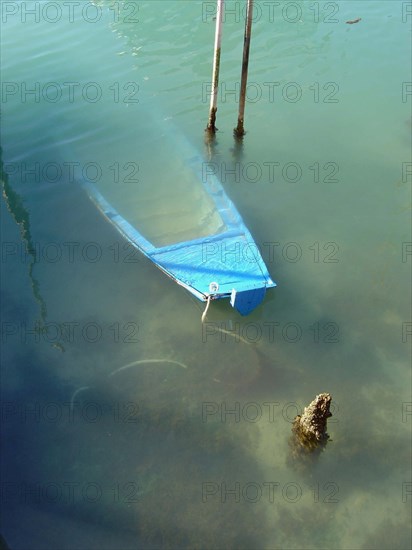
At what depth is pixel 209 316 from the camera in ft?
36.7

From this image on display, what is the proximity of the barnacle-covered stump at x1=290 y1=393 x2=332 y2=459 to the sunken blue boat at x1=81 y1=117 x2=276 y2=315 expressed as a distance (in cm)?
239

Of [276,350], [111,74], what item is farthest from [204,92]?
[276,350]

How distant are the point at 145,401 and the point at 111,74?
11.6m

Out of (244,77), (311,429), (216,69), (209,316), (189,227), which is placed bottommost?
(311,429)

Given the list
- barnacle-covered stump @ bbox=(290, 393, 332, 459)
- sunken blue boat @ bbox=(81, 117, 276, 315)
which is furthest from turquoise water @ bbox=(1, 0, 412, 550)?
sunken blue boat @ bbox=(81, 117, 276, 315)

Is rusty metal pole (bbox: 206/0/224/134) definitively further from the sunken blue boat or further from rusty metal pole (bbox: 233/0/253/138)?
the sunken blue boat

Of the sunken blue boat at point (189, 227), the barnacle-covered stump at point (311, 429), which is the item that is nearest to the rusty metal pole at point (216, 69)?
the sunken blue boat at point (189, 227)

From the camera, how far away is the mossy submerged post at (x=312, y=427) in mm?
8812

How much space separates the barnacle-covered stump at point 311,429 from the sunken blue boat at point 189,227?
239 cm

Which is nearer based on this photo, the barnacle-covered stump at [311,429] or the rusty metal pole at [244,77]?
the barnacle-covered stump at [311,429]

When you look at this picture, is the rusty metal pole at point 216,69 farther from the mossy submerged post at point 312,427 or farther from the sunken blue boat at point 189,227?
the mossy submerged post at point 312,427

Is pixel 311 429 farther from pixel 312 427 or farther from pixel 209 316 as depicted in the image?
pixel 209 316

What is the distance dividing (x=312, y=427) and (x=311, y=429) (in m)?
0.05

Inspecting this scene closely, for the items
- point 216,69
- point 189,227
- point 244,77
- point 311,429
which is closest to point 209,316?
point 189,227
